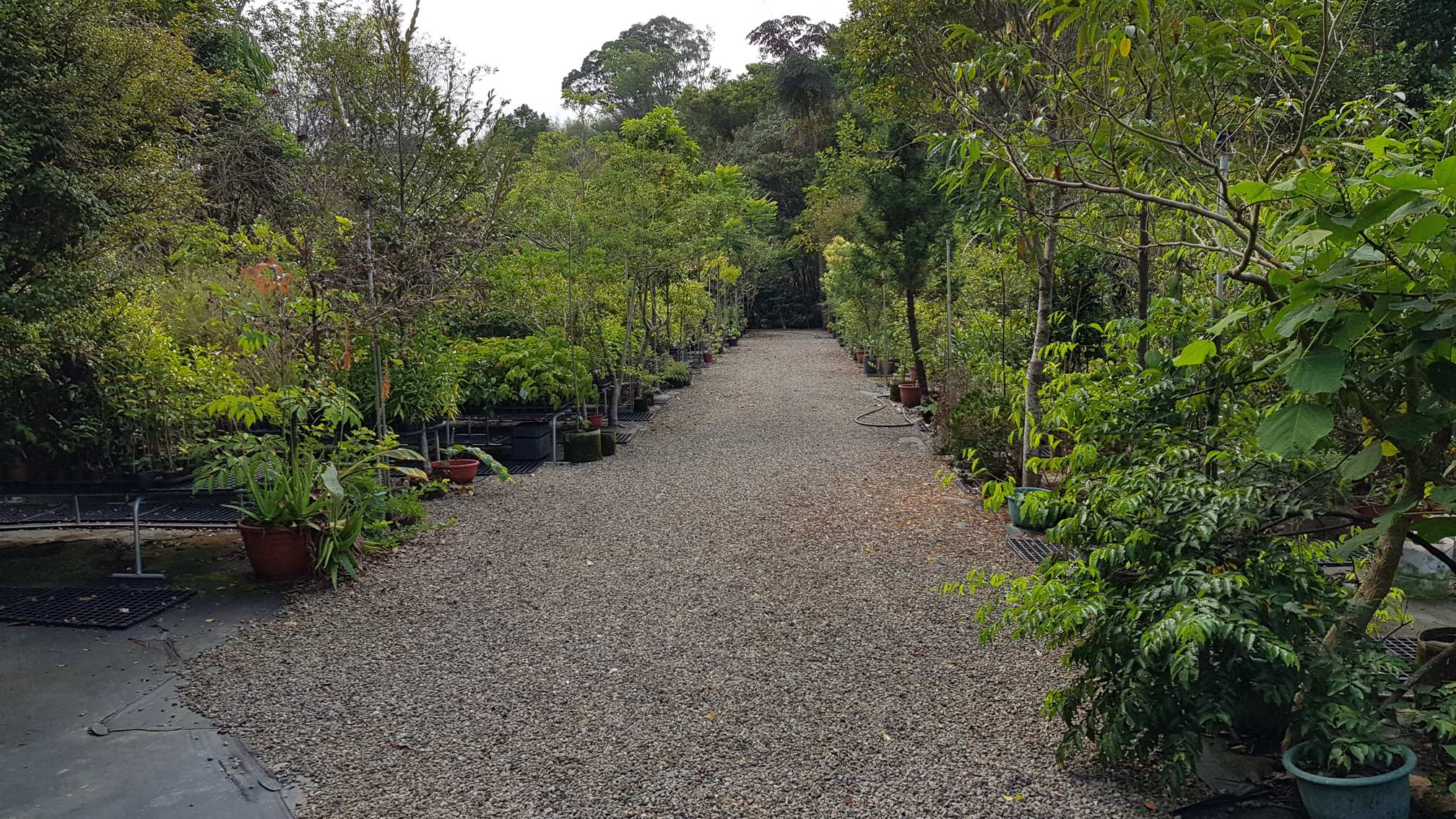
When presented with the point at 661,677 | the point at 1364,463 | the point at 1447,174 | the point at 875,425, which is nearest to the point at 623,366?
the point at 875,425

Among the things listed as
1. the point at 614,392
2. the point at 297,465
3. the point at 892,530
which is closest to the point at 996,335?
the point at 892,530

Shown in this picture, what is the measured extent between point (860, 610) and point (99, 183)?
14.6 ft

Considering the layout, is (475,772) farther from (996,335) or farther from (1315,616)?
(996,335)

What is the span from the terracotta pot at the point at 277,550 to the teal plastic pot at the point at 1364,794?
176 inches

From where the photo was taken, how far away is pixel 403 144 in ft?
18.9

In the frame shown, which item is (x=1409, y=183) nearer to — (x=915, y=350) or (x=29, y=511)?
(x=29, y=511)

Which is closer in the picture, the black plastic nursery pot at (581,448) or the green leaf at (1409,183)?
the green leaf at (1409,183)

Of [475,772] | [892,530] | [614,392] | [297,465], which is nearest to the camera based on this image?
[475,772]

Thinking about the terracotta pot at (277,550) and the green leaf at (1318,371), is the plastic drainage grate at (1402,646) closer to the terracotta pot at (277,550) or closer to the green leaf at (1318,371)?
the green leaf at (1318,371)

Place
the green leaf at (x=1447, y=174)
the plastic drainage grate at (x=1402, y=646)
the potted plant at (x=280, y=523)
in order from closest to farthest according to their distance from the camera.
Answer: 1. the green leaf at (x=1447, y=174)
2. the plastic drainage grate at (x=1402, y=646)
3. the potted plant at (x=280, y=523)

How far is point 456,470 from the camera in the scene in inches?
281

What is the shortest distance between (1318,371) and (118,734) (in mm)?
3804

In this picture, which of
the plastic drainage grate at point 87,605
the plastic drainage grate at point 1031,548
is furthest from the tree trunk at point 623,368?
the plastic drainage grate at point 87,605

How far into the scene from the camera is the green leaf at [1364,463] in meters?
2.15
